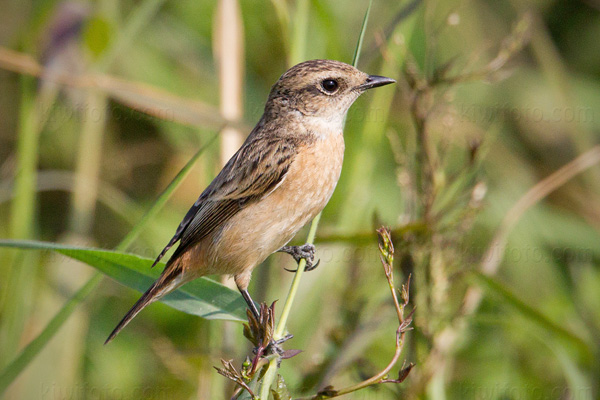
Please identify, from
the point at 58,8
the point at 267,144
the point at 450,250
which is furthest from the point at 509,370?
the point at 58,8

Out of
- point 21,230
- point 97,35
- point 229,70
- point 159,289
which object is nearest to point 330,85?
point 229,70

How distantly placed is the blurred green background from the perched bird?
212 mm

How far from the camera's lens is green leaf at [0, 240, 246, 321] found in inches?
107

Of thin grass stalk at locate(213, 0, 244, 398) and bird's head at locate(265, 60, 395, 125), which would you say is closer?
bird's head at locate(265, 60, 395, 125)

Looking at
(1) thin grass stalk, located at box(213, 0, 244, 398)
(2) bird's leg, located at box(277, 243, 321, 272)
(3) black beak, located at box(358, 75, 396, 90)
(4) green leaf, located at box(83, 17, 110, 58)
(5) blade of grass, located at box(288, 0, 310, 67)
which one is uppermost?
(4) green leaf, located at box(83, 17, 110, 58)

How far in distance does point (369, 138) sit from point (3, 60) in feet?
7.47

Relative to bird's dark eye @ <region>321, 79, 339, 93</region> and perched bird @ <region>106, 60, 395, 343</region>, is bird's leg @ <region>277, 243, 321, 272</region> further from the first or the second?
bird's dark eye @ <region>321, 79, 339, 93</region>

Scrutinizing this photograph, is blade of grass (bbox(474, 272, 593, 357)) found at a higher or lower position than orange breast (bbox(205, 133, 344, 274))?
lower

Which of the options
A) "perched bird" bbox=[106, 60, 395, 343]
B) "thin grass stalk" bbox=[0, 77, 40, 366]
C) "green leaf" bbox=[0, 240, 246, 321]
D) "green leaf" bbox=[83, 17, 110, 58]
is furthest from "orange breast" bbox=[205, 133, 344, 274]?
"green leaf" bbox=[83, 17, 110, 58]

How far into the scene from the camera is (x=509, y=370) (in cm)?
452

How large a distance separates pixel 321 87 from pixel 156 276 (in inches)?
53.9

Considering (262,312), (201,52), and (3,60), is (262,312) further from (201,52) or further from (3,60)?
(201,52)

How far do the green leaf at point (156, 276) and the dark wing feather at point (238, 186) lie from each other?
52 centimetres

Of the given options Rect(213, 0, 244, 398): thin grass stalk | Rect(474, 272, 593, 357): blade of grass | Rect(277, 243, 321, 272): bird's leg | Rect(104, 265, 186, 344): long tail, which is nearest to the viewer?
Rect(104, 265, 186, 344): long tail
